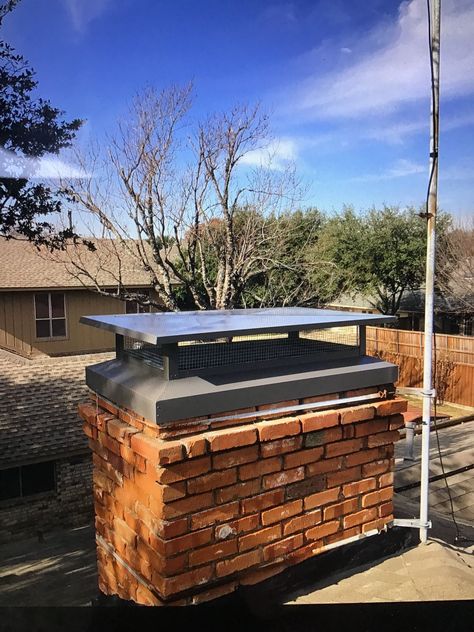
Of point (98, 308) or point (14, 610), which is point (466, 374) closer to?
point (98, 308)

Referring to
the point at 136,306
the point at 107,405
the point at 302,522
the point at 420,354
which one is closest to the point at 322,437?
the point at 302,522

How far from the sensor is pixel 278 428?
1.51 meters

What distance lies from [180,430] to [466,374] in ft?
52.9

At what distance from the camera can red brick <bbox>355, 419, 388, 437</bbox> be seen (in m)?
1.73

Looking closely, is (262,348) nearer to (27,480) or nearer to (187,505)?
(187,505)

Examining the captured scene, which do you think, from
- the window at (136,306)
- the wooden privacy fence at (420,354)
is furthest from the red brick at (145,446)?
the wooden privacy fence at (420,354)

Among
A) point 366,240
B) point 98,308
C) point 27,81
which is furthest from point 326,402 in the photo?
point 366,240

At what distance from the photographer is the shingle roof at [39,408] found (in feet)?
29.7

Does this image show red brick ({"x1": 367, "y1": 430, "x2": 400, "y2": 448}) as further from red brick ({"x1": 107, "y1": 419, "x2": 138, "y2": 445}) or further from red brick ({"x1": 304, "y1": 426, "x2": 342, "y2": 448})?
red brick ({"x1": 107, "y1": 419, "x2": 138, "y2": 445})

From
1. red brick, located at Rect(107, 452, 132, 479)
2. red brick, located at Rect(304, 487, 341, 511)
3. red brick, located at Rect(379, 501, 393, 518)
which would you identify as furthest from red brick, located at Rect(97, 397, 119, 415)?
red brick, located at Rect(379, 501, 393, 518)

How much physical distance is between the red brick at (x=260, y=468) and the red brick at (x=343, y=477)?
0.79 ft

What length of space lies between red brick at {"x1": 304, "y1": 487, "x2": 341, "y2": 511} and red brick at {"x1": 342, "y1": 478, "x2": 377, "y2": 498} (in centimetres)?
4

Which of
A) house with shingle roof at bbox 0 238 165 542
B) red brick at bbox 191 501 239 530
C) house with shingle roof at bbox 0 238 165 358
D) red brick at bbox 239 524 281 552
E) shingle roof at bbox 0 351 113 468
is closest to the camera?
red brick at bbox 191 501 239 530

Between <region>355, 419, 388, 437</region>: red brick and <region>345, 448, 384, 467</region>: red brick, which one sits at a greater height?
<region>355, 419, 388, 437</region>: red brick
